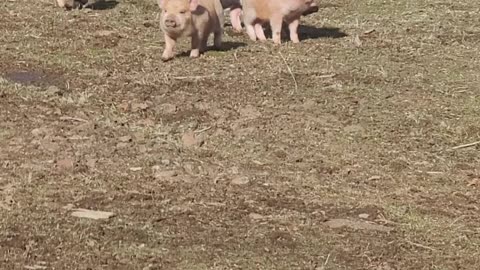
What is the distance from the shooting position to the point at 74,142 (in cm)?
680

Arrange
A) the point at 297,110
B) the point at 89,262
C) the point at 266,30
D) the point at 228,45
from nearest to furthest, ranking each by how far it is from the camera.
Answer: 1. the point at 89,262
2. the point at 297,110
3. the point at 228,45
4. the point at 266,30

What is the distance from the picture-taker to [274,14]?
1027cm

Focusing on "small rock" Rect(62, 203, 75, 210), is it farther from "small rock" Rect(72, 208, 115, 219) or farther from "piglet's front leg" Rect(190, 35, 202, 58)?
"piglet's front leg" Rect(190, 35, 202, 58)

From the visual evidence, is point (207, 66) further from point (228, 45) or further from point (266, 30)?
point (266, 30)

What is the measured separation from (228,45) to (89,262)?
5.51m

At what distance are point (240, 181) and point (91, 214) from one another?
1036 mm

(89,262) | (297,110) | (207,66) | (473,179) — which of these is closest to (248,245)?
(89,262)

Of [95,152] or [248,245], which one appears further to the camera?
[95,152]

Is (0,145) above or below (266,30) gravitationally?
above

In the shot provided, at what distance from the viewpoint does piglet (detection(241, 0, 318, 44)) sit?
33.3ft

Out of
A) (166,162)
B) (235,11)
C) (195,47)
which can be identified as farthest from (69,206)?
A: (235,11)

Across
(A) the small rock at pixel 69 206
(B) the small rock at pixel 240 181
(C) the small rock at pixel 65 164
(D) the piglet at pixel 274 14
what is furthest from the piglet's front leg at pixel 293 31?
(A) the small rock at pixel 69 206

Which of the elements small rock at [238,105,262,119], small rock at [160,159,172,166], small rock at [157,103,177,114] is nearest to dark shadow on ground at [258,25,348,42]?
small rock at [238,105,262,119]

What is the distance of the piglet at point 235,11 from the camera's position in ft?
36.5
